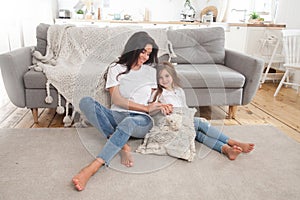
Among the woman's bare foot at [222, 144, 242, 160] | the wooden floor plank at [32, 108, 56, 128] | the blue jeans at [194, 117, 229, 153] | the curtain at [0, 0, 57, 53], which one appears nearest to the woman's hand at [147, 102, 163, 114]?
the blue jeans at [194, 117, 229, 153]

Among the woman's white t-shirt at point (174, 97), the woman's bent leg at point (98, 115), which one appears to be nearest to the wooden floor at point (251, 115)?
the woman's white t-shirt at point (174, 97)

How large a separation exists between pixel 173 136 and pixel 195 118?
0.16 metres

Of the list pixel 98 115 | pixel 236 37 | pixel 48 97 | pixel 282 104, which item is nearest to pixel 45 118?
pixel 48 97

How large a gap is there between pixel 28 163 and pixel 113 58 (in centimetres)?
76

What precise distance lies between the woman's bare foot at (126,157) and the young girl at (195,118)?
404 mm

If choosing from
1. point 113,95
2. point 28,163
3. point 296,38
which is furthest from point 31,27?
point 296,38

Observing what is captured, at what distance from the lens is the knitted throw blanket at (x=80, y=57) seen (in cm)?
138

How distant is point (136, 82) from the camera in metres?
1.17

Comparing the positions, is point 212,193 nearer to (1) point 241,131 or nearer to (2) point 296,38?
(1) point 241,131

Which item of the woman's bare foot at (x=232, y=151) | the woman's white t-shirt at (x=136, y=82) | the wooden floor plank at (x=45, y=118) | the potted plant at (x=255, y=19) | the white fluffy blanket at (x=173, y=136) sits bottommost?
the wooden floor plank at (x=45, y=118)

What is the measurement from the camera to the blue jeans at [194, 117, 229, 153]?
1632 mm

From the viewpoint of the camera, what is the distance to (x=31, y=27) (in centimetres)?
361

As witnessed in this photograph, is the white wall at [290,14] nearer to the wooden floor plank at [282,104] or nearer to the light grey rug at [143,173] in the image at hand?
the wooden floor plank at [282,104]

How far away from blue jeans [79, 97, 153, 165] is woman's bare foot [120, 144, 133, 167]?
6 cm
